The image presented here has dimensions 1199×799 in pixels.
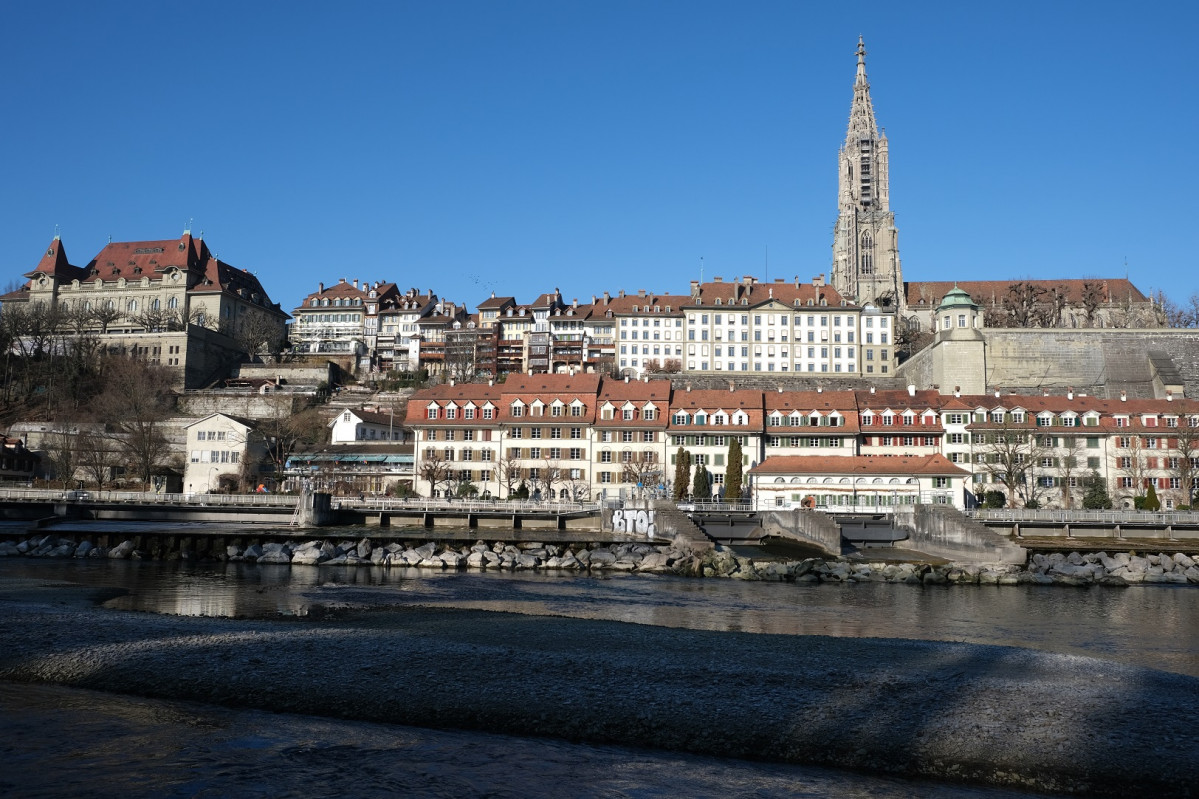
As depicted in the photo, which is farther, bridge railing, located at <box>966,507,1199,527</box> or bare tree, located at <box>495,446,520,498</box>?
bare tree, located at <box>495,446,520,498</box>

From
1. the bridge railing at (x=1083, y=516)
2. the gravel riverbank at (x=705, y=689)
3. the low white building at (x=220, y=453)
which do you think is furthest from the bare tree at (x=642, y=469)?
the gravel riverbank at (x=705, y=689)

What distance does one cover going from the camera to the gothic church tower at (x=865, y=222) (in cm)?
15075

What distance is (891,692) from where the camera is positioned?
618 inches

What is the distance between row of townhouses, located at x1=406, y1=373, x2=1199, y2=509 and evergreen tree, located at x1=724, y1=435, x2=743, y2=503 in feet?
3.32

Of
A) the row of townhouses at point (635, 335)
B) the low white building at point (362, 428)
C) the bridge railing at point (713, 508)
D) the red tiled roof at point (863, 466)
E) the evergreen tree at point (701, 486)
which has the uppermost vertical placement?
the row of townhouses at point (635, 335)

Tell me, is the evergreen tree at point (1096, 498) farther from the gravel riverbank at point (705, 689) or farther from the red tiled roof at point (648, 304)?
the red tiled roof at point (648, 304)

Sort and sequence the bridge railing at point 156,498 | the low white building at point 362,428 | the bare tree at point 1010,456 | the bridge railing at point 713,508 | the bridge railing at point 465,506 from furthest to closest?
the low white building at point 362,428
the bare tree at point 1010,456
the bridge railing at point 156,498
the bridge railing at point 465,506
the bridge railing at point 713,508

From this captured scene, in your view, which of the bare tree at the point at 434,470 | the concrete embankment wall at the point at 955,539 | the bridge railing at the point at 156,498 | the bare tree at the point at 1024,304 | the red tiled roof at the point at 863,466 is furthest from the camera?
the bare tree at the point at 1024,304

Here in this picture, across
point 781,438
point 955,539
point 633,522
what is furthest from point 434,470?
point 955,539

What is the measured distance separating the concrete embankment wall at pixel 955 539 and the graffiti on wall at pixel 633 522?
13.7 meters

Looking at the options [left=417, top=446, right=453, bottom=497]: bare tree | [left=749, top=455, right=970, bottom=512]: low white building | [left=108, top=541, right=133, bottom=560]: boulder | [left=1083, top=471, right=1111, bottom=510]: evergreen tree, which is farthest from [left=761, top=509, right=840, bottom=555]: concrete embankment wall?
[left=108, top=541, right=133, bottom=560]: boulder

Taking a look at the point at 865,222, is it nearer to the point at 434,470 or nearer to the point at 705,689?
the point at 434,470

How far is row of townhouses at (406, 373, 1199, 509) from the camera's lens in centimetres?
6425

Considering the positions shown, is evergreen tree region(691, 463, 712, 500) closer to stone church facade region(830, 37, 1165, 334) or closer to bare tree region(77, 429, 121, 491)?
bare tree region(77, 429, 121, 491)
